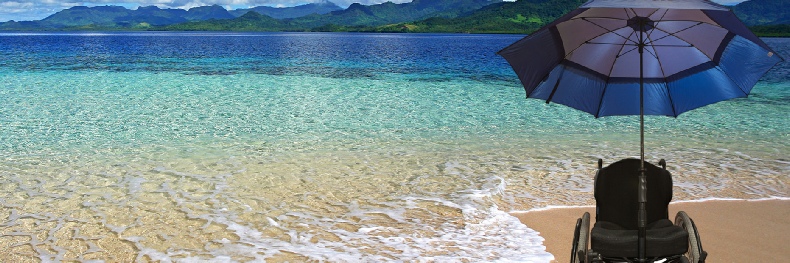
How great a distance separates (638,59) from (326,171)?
634cm

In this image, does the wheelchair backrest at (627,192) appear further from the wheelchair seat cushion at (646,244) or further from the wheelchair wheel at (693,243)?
the wheelchair seat cushion at (646,244)

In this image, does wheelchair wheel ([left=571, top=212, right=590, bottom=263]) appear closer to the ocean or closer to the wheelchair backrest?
the wheelchair backrest

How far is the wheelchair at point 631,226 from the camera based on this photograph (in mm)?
5180

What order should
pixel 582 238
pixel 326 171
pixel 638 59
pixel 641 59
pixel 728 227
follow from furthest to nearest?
pixel 326 171, pixel 728 227, pixel 638 59, pixel 641 59, pixel 582 238

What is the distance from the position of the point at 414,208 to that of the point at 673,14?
438 centimetres

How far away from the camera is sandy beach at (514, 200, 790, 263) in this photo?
23.0 feet

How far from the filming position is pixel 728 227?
7.95 meters

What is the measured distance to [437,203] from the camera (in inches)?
359

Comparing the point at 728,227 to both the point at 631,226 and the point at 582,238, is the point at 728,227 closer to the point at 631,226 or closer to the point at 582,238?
the point at 631,226

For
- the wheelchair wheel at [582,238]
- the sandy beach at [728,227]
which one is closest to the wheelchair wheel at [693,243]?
the wheelchair wheel at [582,238]

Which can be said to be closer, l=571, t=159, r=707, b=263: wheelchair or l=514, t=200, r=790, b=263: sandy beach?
l=571, t=159, r=707, b=263: wheelchair

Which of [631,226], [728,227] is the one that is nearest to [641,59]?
[631,226]

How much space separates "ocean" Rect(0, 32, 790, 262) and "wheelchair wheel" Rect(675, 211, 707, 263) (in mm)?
1831

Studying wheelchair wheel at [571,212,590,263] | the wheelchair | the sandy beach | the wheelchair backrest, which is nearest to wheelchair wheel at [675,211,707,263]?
the wheelchair
